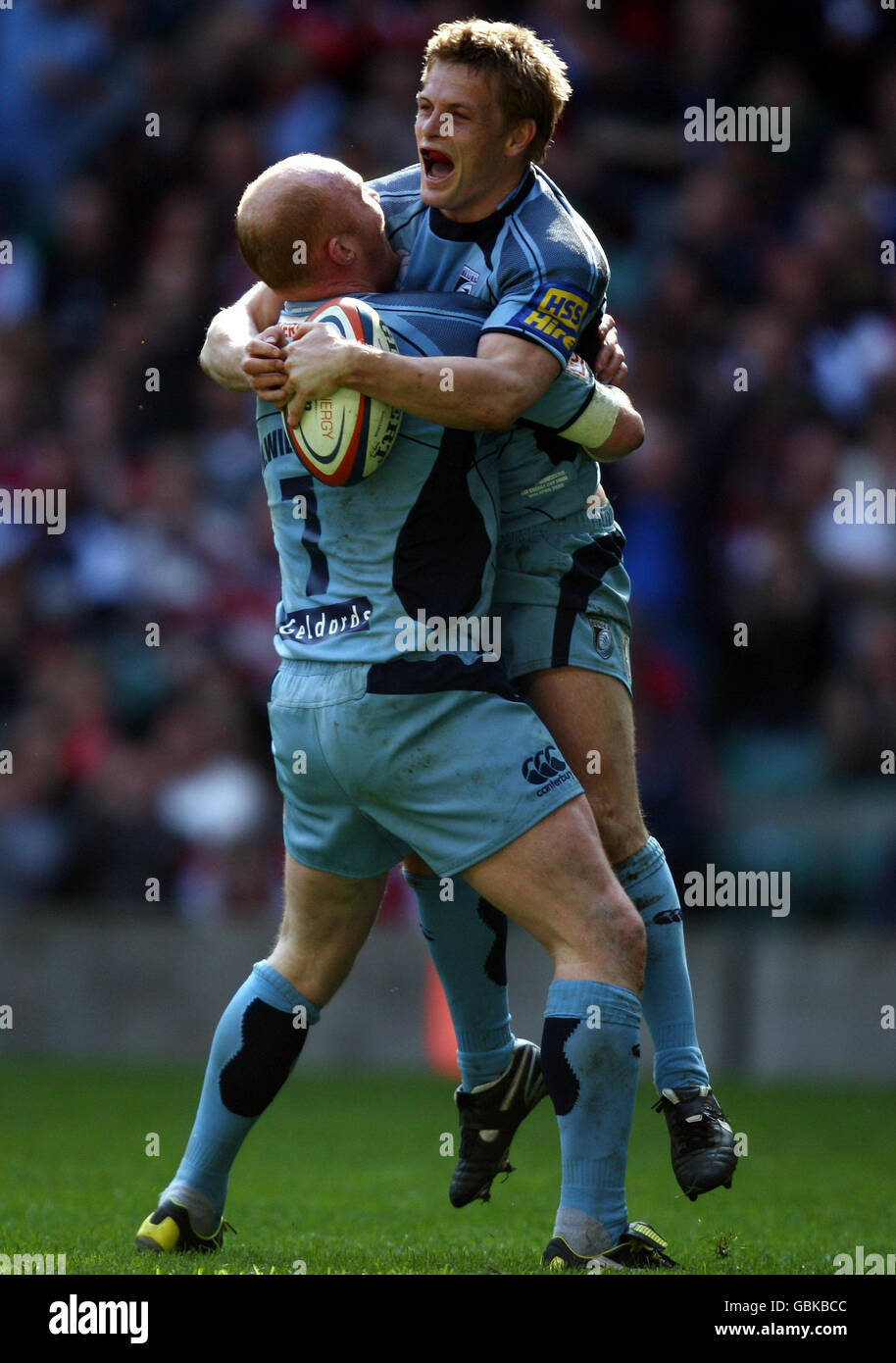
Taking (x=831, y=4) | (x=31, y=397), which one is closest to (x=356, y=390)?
(x=31, y=397)

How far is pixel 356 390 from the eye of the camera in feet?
12.6

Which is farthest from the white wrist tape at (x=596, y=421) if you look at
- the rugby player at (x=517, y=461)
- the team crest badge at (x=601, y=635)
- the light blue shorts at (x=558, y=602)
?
the team crest badge at (x=601, y=635)

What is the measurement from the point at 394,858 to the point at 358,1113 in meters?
3.75

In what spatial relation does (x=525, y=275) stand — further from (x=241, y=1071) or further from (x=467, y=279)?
(x=241, y=1071)

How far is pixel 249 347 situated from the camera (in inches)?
157

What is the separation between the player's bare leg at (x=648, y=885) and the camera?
430 centimetres

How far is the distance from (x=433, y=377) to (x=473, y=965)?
55.7 inches

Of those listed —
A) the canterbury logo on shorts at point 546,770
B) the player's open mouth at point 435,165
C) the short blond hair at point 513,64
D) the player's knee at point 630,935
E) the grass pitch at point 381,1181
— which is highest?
the short blond hair at point 513,64

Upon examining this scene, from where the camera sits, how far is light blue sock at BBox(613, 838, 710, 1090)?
4.46m

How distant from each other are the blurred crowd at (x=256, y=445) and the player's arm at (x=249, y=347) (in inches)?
188

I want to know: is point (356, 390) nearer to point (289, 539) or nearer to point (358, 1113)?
point (289, 539)

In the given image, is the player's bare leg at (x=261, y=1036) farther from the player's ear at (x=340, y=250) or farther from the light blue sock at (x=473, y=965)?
the player's ear at (x=340, y=250)

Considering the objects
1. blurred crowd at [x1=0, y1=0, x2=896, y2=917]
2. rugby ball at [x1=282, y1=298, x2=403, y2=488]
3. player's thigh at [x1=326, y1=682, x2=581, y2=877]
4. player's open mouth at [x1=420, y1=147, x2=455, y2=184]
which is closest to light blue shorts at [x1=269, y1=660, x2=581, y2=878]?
player's thigh at [x1=326, y1=682, x2=581, y2=877]

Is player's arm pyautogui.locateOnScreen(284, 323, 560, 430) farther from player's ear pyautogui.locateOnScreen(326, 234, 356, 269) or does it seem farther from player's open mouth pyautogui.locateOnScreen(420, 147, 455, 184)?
player's open mouth pyautogui.locateOnScreen(420, 147, 455, 184)
